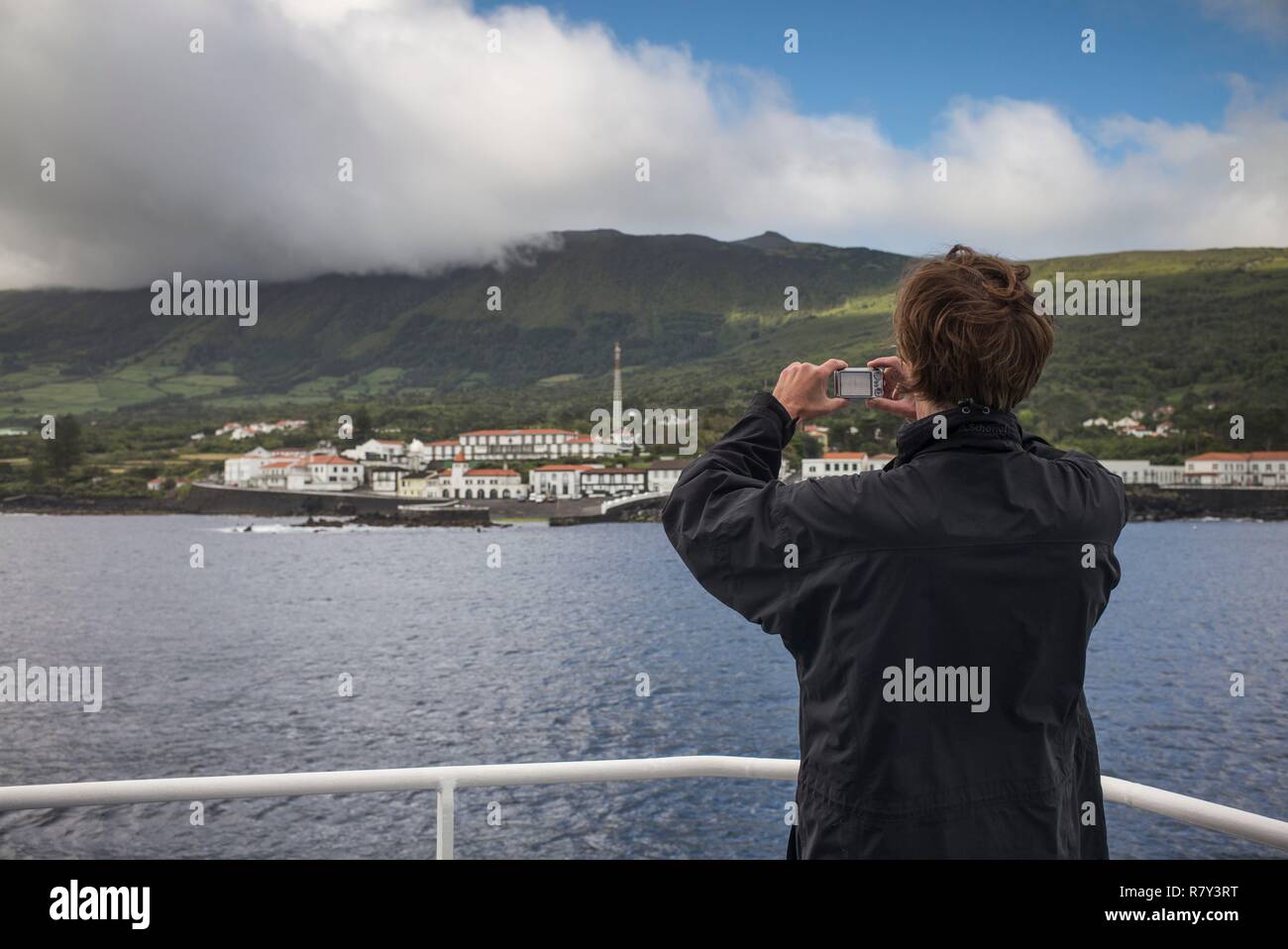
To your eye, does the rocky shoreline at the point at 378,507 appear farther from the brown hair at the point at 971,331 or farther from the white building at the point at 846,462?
the brown hair at the point at 971,331

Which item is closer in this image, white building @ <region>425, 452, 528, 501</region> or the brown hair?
the brown hair

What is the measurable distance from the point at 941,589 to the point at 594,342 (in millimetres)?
114153

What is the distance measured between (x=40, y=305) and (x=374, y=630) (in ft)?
352

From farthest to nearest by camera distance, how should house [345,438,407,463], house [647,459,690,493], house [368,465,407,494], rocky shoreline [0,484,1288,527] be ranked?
house [345,438,407,463] → house [368,465,407,494] → rocky shoreline [0,484,1288,527] → house [647,459,690,493]

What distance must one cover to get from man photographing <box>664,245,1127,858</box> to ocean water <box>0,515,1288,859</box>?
14314mm

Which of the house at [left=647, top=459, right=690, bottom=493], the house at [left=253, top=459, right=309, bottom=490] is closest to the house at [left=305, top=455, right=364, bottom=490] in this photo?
the house at [left=253, top=459, right=309, bottom=490]

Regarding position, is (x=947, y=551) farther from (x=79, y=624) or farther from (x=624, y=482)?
(x=624, y=482)

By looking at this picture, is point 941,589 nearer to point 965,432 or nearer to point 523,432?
point 965,432

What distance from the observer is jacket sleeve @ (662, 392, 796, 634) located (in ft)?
2.74

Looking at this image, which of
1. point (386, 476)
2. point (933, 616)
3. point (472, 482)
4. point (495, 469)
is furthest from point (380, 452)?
point (933, 616)

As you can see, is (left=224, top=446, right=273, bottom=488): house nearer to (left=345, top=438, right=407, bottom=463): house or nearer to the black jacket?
(left=345, top=438, right=407, bottom=463): house

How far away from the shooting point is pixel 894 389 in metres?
0.98
